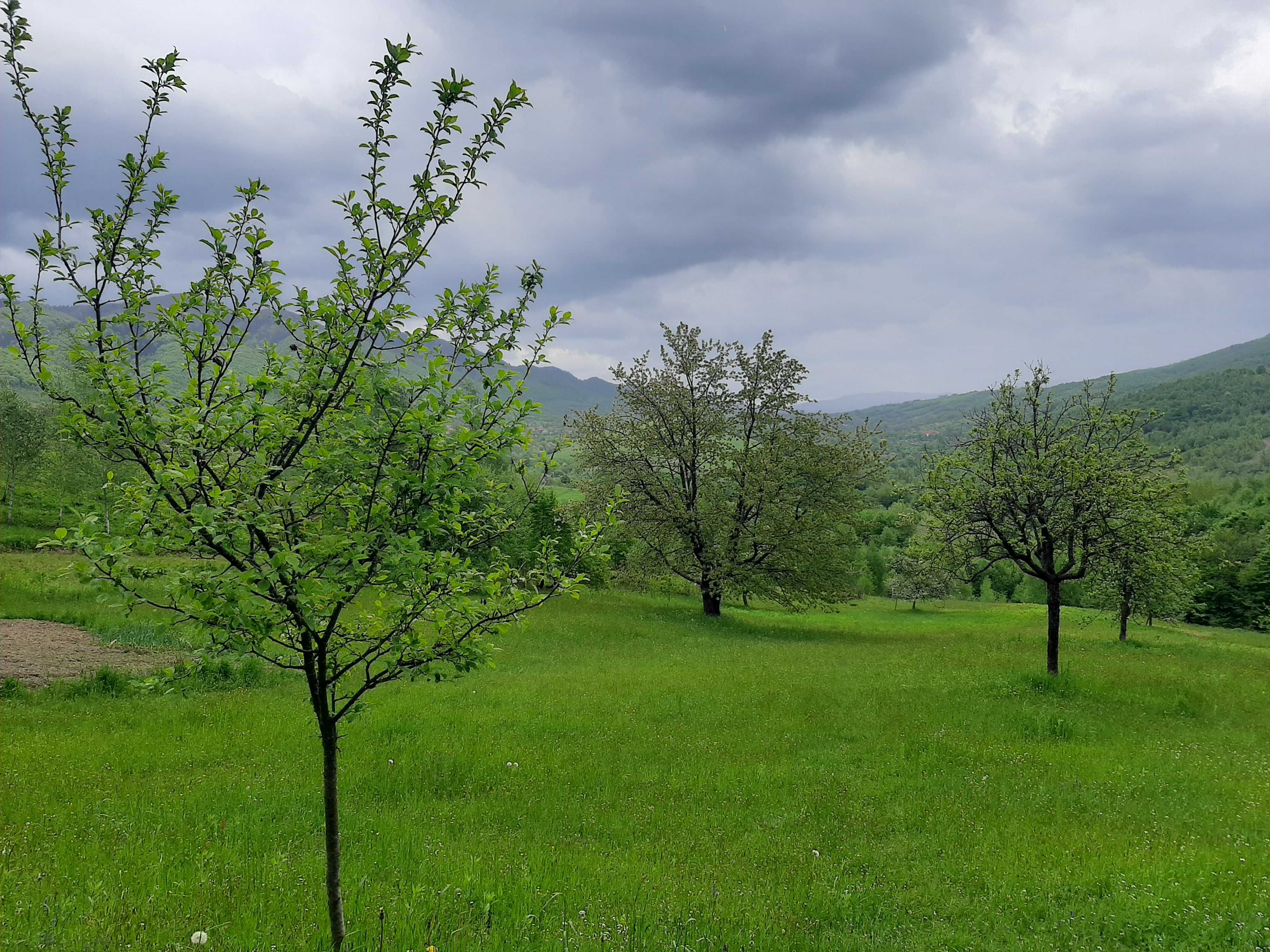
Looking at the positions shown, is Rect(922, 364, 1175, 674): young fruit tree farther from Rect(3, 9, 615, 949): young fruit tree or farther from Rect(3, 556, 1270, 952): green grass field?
Rect(3, 9, 615, 949): young fruit tree

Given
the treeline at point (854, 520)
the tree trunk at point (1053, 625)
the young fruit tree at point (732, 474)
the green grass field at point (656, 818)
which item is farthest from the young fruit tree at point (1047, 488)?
the young fruit tree at point (732, 474)

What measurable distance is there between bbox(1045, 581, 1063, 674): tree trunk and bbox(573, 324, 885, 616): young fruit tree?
1315 centimetres

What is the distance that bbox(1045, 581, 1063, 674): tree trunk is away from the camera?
18406mm

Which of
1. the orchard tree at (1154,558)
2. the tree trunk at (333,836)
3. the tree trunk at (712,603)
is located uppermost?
the orchard tree at (1154,558)

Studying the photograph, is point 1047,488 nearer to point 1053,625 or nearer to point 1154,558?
point 1154,558

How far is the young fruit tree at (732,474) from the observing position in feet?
105

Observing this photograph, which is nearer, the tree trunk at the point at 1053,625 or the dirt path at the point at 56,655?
the dirt path at the point at 56,655

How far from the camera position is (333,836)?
485 centimetres

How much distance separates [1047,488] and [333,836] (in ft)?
61.9

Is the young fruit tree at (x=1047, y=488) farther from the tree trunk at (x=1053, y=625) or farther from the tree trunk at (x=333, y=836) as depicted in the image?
the tree trunk at (x=333, y=836)

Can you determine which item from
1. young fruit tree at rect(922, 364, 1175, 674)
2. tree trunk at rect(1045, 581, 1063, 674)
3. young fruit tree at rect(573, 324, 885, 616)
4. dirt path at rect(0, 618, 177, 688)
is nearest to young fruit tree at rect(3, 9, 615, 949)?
dirt path at rect(0, 618, 177, 688)

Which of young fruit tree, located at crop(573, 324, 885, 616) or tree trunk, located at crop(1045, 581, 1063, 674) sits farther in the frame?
young fruit tree, located at crop(573, 324, 885, 616)

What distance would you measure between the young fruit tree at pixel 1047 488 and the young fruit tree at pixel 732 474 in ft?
40.6

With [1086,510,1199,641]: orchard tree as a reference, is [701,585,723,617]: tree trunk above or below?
below
